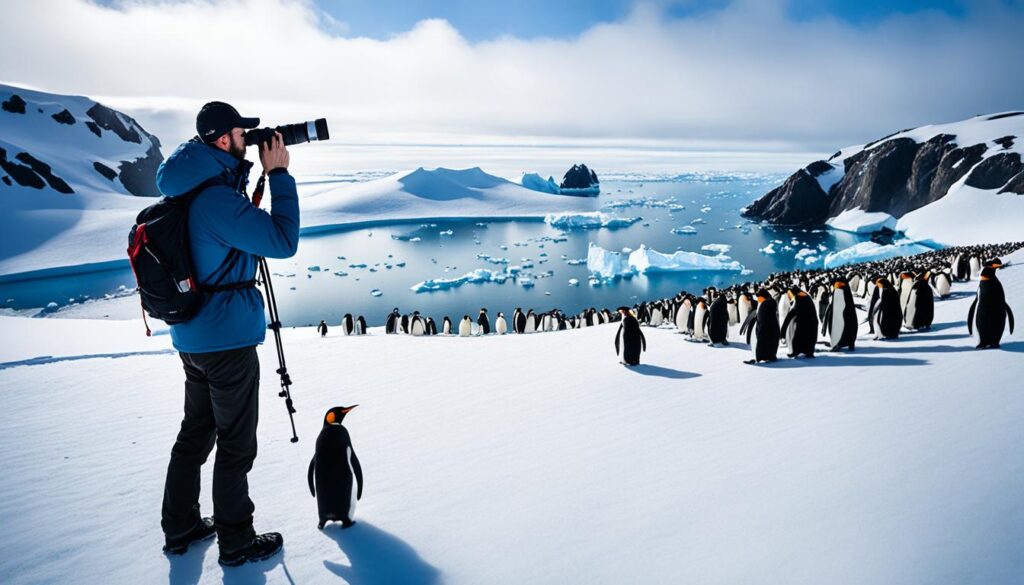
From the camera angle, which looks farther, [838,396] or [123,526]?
[838,396]

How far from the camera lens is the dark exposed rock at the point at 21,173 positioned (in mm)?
48562

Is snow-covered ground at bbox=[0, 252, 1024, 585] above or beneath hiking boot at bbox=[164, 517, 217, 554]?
beneath

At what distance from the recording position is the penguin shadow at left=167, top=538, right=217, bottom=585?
73.8 inches

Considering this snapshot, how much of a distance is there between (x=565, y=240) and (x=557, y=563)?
4083 cm

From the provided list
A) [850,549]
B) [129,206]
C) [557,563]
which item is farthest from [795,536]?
[129,206]

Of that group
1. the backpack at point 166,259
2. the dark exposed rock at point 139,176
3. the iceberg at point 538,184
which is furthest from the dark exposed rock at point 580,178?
the backpack at point 166,259

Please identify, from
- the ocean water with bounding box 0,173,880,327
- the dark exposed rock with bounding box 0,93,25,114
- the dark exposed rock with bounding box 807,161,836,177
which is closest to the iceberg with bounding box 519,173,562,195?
the ocean water with bounding box 0,173,880,327

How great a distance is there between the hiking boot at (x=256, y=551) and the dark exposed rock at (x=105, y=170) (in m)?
77.9

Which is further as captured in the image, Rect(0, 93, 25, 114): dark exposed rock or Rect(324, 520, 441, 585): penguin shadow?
Rect(0, 93, 25, 114): dark exposed rock

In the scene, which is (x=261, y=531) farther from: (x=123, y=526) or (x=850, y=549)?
(x=850, y=549)

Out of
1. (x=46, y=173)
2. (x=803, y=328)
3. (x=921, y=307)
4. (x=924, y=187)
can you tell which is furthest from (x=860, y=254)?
(x=46, y=173)

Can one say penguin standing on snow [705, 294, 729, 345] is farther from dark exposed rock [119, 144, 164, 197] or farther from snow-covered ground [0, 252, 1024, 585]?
dark exposed rock [119, 144, 164, 197]

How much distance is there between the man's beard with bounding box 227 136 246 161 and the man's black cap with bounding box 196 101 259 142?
2.0 inches

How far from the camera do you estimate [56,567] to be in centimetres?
202
